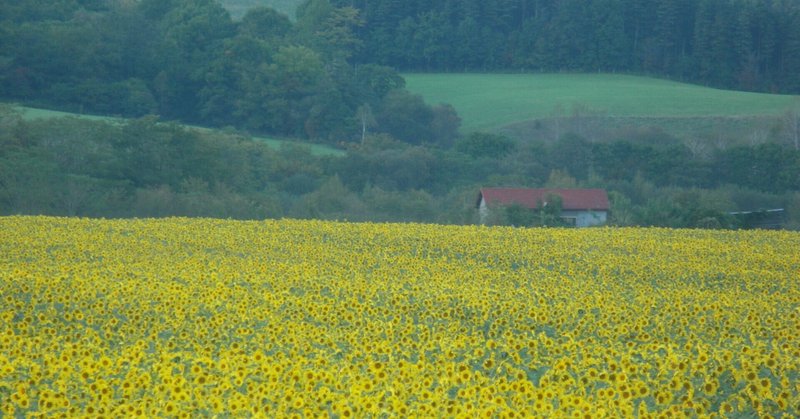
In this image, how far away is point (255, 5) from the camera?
106 metres

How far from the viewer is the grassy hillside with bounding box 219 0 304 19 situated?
Answer: 4085 inches

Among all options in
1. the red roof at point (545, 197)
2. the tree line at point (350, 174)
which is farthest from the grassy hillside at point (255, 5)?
the red roof at point (545, 197)

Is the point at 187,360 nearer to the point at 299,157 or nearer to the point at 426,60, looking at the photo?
the point at 299,157

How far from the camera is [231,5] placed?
4181 inches

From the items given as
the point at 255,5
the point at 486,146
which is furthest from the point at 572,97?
the point at 255,5

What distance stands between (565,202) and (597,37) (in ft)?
161

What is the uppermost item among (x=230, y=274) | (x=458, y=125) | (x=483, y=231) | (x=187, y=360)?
(x=187, y=360)

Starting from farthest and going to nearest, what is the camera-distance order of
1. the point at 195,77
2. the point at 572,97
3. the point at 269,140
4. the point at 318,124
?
the point at 572,97 → the point at 195,77 → the point at 318,124 → the point at 269,140

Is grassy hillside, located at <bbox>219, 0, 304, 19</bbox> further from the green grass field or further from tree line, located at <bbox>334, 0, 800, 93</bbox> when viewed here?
the green grass field


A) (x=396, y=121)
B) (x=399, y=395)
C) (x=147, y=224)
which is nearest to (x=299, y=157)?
(x=396, y=121)

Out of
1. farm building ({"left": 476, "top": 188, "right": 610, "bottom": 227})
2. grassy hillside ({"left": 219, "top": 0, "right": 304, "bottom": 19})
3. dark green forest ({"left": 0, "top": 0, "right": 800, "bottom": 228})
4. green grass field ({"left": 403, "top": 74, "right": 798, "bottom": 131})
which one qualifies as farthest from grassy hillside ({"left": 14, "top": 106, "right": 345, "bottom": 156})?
grassy hillside ({"left": 219, "top": 0, "right": 304, "bottom": 19})

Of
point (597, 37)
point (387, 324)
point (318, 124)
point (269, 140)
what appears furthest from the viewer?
point (597, 37)

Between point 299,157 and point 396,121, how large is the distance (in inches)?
635

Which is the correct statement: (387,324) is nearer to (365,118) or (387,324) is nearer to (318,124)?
(318,124)
